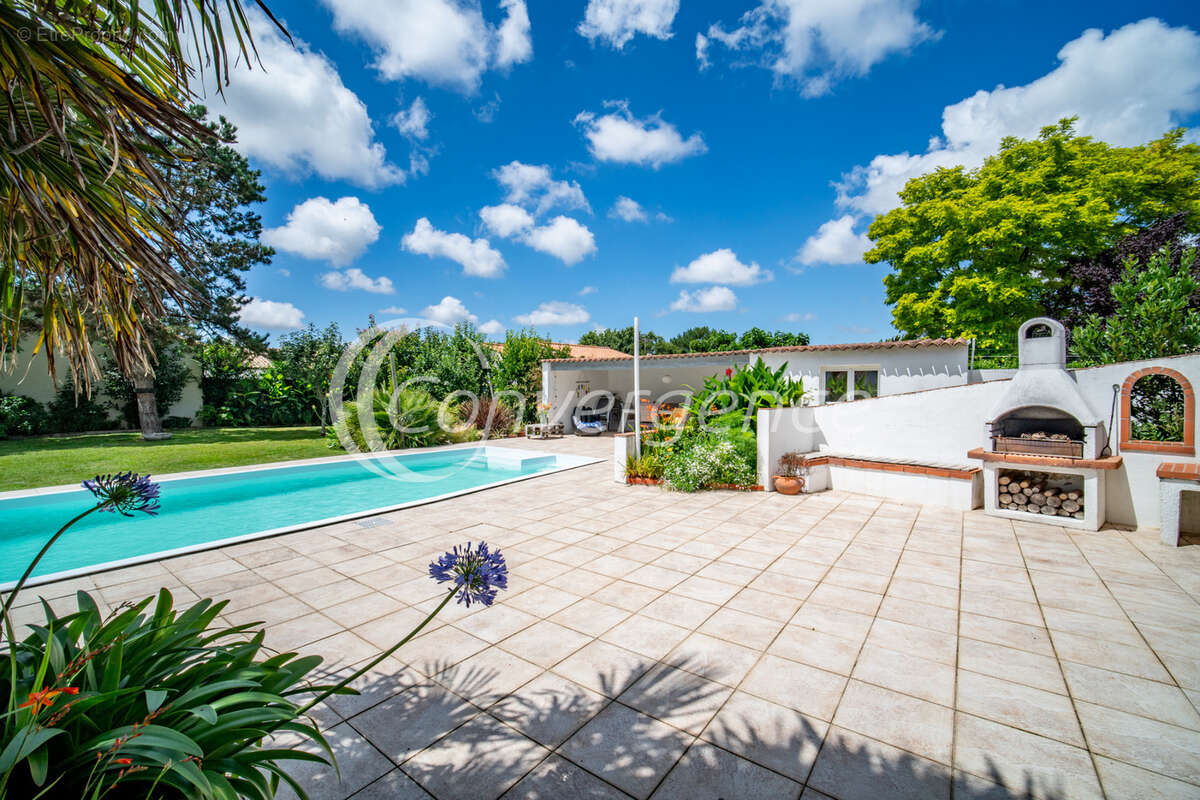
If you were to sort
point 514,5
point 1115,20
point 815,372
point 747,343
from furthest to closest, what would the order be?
point 747,343
point 815,372
point 1115,20
point 514,5

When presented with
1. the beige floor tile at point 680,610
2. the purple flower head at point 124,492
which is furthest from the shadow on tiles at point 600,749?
the purple flower head at point 124,492

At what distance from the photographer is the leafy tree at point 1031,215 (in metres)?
14.9

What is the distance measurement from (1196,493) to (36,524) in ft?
53.9

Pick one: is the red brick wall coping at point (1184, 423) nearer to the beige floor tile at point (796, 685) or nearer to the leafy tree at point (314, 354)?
the beige floor tile at point (796, 685)

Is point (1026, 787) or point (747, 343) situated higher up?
point (747, 343)

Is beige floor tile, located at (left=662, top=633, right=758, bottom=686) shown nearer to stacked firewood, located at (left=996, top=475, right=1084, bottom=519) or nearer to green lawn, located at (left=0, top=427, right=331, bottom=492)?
stacked firewood, located at (left=996, top=475, right=1084, bottom=519)

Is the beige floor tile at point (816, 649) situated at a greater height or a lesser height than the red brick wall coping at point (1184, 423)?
lesser

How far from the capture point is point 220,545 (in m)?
5.29

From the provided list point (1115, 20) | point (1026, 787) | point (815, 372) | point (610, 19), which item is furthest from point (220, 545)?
point (1115, 20)

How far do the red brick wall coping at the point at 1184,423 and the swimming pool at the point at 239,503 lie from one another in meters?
8.78

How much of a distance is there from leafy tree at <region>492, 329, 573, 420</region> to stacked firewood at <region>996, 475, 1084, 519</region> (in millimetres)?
14021

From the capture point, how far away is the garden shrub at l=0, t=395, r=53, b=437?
15.6 m

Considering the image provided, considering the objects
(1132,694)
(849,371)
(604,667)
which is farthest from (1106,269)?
(604,667)

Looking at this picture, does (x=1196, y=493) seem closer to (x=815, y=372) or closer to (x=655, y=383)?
(x=815, y=372)
